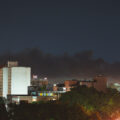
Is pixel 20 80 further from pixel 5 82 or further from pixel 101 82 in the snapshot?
pixel 101 82

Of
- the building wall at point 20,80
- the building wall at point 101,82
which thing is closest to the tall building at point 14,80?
the building wall at point 20,80

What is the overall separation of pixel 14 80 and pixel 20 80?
5.54ft

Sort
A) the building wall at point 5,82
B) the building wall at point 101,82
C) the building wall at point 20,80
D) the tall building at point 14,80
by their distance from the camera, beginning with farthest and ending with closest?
the building wall at point 101,82
the building wall at point 5,82
the tall building at point 14,80
the building wall at point 20,80

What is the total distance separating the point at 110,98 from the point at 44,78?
306 feet

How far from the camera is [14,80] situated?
360 feet

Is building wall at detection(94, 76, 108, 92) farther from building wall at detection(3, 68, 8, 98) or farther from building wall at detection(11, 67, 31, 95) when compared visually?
building wall at detection(3, 68, 8, 98)

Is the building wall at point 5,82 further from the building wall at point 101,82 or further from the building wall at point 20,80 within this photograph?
the building wall at point 101,82

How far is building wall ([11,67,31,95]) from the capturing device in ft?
359

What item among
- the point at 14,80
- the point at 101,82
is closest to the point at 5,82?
the point at 14,80

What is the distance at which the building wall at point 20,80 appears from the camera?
4304 inches

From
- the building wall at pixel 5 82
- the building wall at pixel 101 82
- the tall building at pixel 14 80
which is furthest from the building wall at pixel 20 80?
the building wall at pixel 101 82

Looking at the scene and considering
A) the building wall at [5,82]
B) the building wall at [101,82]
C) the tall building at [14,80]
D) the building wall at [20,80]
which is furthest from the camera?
the building wall at [101,82]

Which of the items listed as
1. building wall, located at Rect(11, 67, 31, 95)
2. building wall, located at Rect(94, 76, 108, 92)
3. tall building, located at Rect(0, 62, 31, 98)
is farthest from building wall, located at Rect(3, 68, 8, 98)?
building wall, located at Rect(94, 76, 108, 92)

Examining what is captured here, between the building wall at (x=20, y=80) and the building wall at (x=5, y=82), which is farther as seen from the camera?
the building wall at (x=5, y=82)
